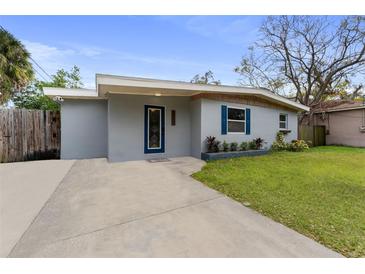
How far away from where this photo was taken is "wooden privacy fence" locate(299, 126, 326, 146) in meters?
12.8

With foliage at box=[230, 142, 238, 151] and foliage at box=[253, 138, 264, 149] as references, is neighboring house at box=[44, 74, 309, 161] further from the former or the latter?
foliage at box=[253, 138, 264, 149]

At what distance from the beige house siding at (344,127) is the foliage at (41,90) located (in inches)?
738

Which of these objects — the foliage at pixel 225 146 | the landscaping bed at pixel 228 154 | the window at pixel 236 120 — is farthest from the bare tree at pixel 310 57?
the foliage at pixel 225 146

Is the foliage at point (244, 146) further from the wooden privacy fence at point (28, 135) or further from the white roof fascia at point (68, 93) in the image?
the wooden privacy fence at point (28, 135)

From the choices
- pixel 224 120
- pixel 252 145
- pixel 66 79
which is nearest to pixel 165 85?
pixel 224 120

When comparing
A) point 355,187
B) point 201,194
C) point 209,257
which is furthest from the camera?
point 355,187

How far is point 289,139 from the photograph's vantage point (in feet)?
36.2

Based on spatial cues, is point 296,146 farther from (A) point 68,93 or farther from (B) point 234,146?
(A) point 68,93

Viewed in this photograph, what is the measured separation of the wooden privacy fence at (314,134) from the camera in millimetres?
12846

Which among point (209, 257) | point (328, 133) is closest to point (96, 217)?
point (209, 257)

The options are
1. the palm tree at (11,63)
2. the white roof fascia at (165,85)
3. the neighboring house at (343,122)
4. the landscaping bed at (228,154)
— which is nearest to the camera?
the white roof fascia at (165,85)

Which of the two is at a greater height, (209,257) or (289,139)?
(289,139)
